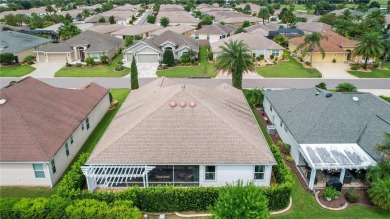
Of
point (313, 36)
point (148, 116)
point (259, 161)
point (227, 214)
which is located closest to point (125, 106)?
point (148, 116)

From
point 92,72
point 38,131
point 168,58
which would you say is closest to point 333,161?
point 38,131

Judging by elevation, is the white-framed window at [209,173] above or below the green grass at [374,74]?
above

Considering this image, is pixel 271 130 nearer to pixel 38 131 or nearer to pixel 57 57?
pixel 38 131

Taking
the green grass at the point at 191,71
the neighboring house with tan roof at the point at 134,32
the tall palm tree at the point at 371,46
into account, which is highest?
the tall palm tree at the point at 371,46

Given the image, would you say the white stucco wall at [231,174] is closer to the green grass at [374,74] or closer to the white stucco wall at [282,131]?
the white stucco wall at [282,131]

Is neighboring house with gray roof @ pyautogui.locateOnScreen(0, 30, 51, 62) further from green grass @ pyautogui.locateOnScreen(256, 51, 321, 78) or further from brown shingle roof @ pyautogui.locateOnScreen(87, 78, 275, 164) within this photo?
green grass @ pyautogui.locateOnScreen(256, 51, 321, 78)

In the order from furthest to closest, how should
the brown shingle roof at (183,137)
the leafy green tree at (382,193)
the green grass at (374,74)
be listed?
the green grass at (374,74), the brown shingle roof at (183,137), the leafy green tree at (382,193)

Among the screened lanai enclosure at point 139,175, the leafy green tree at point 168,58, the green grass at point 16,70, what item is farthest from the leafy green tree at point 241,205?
the green grass at point 16,70
